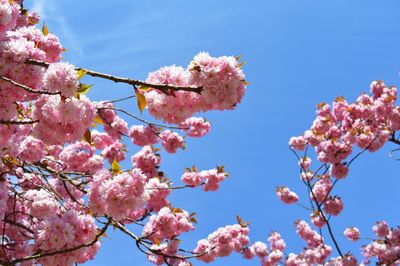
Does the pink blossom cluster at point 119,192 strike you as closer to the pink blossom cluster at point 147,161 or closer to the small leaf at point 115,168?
the small leaf at point 115,168

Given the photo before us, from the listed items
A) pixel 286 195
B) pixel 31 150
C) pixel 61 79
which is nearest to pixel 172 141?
pixel 31 150

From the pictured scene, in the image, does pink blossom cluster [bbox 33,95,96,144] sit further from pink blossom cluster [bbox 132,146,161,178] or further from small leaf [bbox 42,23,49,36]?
pink blossom cluster [bbox 132,146,161,178]

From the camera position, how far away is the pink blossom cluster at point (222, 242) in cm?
923

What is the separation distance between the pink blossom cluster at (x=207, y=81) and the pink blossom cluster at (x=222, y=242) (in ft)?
22.0

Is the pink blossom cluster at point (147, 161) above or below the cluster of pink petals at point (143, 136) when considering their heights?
below

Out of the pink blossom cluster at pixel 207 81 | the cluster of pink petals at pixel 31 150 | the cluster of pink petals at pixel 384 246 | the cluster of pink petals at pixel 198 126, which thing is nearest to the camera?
the pink blossom cluster at pixel 207 81

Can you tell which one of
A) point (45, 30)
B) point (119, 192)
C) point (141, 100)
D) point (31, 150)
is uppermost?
point (31, 150)

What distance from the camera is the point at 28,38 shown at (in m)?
3.04

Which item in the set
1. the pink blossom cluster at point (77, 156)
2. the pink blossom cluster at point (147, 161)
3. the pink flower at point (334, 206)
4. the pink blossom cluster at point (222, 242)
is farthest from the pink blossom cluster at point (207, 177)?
the pink flower at point (334, 206)

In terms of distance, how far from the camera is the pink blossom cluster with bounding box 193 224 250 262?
9.23 m

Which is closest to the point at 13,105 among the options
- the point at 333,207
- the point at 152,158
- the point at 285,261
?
the point at 152,158

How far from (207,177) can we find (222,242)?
1.44 metres

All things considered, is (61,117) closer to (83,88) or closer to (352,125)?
(83,88)

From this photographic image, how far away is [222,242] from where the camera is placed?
366 inches
